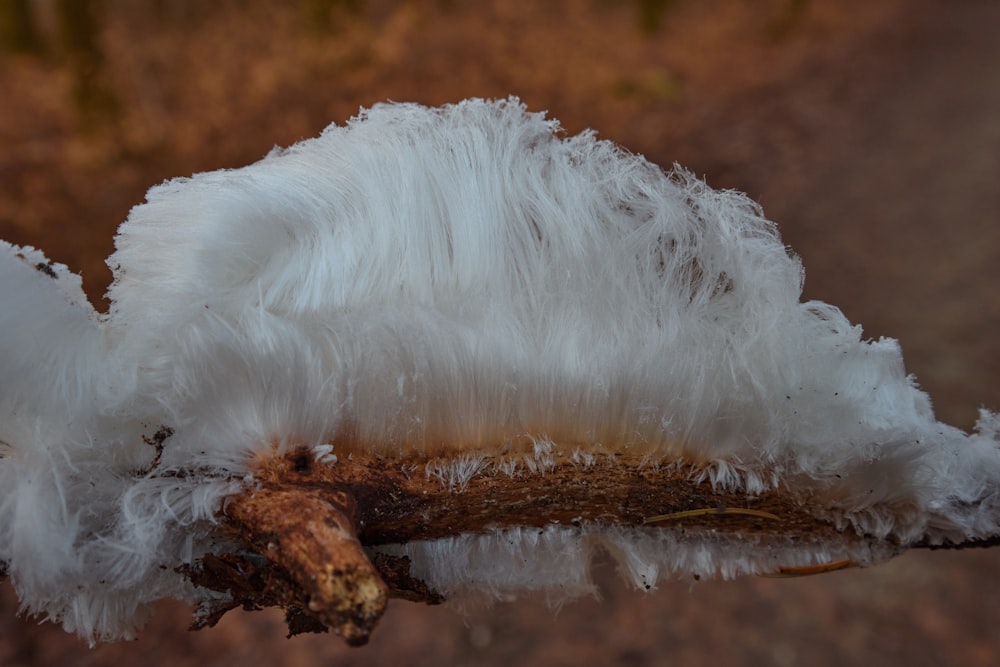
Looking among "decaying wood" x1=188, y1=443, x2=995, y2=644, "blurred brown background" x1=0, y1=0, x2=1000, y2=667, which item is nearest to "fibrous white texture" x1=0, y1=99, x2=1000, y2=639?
"decaying wood" x1=188, y1=443, x2=995, y2=644

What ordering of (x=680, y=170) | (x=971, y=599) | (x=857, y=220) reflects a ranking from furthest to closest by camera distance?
(x=857, y=220)
(x=971, y=599)
(x=680, y=170)

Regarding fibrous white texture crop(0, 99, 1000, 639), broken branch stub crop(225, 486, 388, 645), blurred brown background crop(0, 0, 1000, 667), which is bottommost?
broken branch stub crop(225, 486, 388, 645)

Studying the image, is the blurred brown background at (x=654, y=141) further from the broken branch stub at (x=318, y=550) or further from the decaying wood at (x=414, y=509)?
the broken branch stub at (x=318, y=550)


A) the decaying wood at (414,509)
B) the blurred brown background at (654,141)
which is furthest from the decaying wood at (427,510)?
the blurred brown background at (654,141)

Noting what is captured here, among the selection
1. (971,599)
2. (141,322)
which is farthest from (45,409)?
(971,599)

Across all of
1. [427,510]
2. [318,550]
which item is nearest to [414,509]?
[427,510]

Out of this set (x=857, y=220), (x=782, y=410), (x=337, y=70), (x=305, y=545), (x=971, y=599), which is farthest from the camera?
(x=337, y=70)

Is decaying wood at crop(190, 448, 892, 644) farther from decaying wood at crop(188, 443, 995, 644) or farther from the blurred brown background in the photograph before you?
the blurred brown background

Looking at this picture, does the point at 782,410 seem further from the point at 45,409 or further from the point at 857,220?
the point at 857,220
